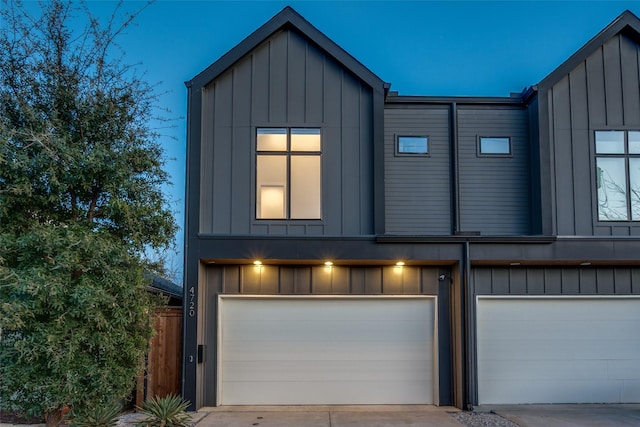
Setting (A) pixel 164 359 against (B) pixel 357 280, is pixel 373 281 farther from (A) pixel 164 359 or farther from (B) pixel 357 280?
(A) pixel 164 359

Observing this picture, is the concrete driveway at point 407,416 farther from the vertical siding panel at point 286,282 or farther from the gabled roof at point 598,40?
the gabled roof at point 598,40

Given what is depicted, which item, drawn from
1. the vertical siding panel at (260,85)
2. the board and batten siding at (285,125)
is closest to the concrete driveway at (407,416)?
the board and batten siding at (285,125)

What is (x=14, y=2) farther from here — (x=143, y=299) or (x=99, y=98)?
(x=143, y=299)

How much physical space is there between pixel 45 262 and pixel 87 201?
105 centimetres

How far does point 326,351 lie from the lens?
8500mm

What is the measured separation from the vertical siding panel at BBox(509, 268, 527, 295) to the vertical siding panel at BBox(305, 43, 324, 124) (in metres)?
4.21

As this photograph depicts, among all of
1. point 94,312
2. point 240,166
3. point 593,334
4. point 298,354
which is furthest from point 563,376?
point 94,312

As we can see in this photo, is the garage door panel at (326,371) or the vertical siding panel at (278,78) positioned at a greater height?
the vertical siding panel at (278,78)

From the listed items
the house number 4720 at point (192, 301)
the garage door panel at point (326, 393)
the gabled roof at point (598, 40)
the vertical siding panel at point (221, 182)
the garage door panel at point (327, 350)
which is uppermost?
the gabled roof at point (598, 40)

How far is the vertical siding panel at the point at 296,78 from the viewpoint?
8555 mm

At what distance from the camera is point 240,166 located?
8.41 meters

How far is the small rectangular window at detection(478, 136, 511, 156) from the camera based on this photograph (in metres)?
8.98

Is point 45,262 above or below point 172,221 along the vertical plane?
below

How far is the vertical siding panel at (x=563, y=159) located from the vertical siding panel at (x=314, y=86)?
4.04 m
